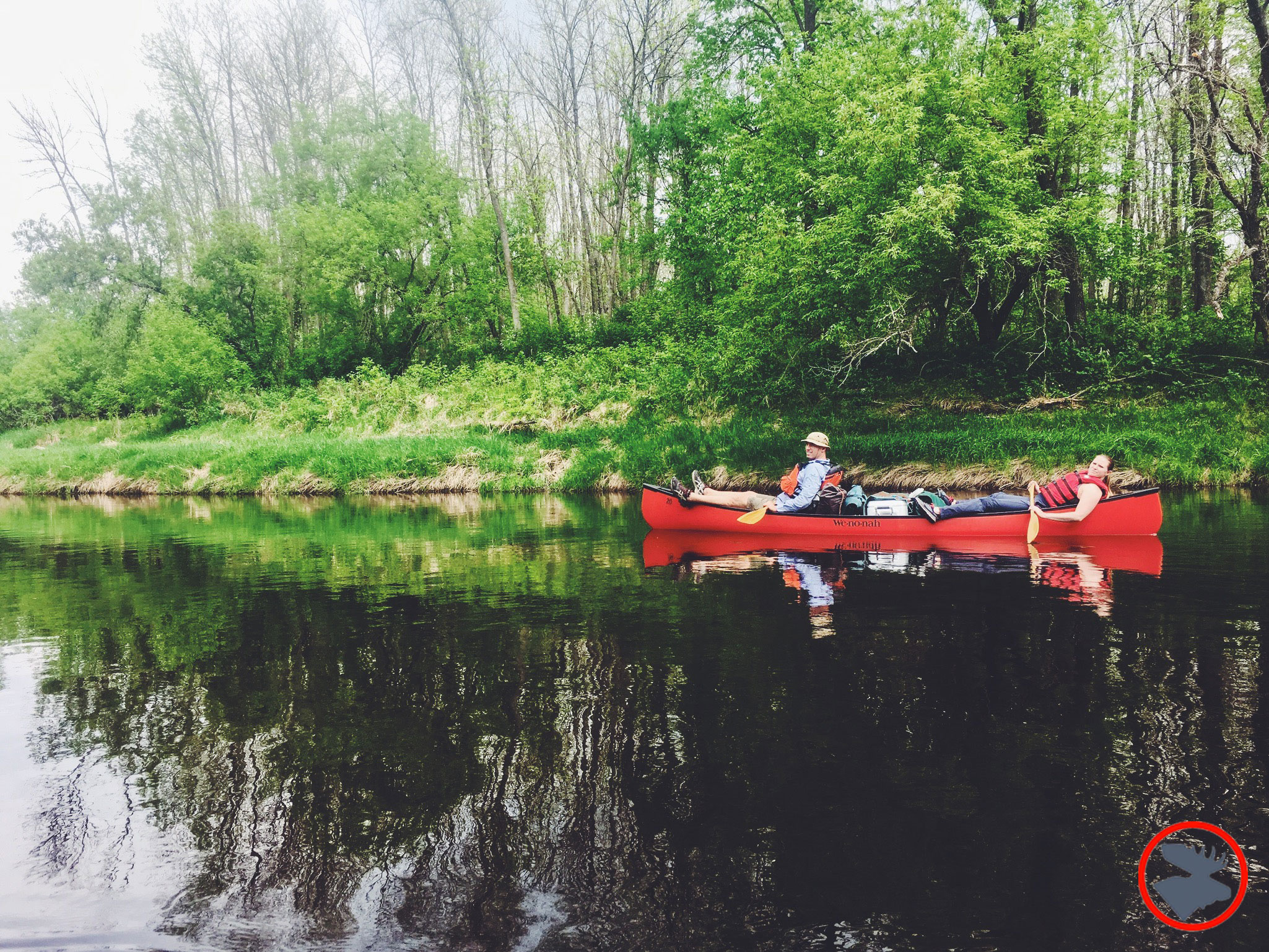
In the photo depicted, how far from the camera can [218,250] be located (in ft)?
104

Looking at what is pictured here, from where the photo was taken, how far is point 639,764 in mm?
4270

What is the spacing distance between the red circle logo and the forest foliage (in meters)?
13.1

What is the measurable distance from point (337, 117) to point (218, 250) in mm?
7433

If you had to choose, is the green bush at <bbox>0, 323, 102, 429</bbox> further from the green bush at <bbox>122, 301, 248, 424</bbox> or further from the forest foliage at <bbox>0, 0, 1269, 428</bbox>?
the green bush at <bbox>122, 301, 248, 424</bbox>

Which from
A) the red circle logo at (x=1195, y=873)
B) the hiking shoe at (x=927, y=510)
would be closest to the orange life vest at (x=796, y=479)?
the hiking shoe at (x=927, y=510)

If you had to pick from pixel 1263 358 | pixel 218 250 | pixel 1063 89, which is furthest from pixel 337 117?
pixel 1263 358

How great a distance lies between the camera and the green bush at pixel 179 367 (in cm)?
3080

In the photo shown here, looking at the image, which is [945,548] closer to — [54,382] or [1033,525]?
[1033,525]

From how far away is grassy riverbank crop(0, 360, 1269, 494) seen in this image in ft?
55.0

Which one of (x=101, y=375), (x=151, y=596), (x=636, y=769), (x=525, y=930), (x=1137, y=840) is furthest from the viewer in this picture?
(x=101, y=375)

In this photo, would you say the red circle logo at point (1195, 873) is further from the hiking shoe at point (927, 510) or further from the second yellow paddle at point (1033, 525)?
the second yellow paddle at point (1033, 525)

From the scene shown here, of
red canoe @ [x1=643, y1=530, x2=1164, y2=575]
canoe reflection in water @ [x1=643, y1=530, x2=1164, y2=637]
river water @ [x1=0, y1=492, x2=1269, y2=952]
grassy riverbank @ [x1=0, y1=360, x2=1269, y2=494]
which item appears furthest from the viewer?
grassy riverbank @ [x1=0, y1=360, x2=1269, y2=494]

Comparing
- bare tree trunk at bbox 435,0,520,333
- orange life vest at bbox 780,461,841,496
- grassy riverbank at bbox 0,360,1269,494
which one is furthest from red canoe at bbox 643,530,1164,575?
bare tree trunk at bbox 435,0,520,333

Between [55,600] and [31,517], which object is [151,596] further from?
[31,517]
